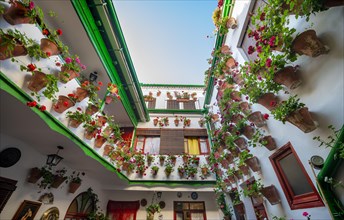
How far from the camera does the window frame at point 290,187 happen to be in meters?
2.37

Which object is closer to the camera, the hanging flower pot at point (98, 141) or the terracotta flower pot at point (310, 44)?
the terracotta flower pot at point (310, 44)

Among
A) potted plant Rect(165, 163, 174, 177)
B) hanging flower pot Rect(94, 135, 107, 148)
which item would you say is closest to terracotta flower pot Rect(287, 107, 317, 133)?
hanging flower pot Rect(94, 135, 107, 148)

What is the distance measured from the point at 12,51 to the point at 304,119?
3.94m

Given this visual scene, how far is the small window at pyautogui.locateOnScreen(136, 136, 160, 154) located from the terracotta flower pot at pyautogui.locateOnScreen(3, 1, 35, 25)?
662 centimetres

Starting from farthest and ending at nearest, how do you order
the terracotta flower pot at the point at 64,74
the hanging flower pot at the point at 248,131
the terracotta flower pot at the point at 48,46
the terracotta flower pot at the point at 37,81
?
the hanging flower pot at the point at 248,131
the terracotta flower pot at the point at 64,74
the terracotta flower pot at the point at 48,46
the terracotta flower pot at the point at 37,81

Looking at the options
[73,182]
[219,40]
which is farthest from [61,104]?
[219,40]

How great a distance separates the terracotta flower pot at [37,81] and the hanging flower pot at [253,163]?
4441 mm

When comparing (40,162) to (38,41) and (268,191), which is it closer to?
(38,41)

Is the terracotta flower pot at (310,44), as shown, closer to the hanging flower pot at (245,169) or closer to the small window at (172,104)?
the hanging flower pot at (245,169)

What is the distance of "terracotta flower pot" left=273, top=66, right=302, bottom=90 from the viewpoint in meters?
2.40

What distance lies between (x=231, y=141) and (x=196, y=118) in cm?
488

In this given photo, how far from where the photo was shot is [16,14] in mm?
2123

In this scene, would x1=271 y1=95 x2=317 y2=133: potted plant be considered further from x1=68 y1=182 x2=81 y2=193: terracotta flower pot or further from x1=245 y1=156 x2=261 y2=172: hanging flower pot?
x1=68 y1=182 x2=81 y2=193: terracotta flower pot

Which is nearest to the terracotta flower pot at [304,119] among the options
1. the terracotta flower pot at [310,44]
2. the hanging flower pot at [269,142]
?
the terracotta flower pot at [310,44]
